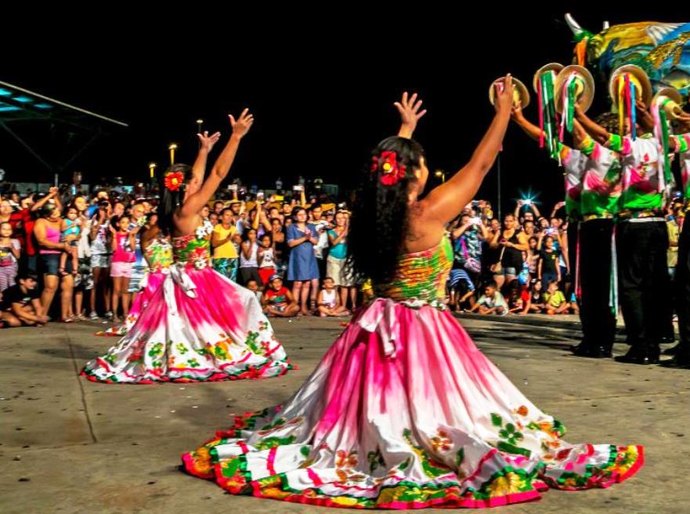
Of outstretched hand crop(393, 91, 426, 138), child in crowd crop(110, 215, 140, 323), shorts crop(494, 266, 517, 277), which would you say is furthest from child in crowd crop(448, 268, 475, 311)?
outstretched hand crop(393, 91, 426, 138)

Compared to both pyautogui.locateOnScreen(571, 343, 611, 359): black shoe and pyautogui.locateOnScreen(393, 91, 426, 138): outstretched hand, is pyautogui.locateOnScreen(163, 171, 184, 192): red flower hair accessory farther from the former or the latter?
pyautogui.locateOnScreen(571, 343, 611, 359): black shoe

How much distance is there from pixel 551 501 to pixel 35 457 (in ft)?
9.06

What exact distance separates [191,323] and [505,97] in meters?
4.28

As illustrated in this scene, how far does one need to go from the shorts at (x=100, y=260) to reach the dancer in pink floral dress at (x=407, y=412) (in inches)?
353

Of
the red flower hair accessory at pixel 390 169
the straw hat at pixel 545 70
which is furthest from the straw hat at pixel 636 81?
the red flower hair accessory at pixel 390 169

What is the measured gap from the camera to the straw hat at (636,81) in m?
7.48

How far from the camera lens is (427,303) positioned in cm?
411

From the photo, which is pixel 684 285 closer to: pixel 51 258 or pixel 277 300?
pixel 277 300

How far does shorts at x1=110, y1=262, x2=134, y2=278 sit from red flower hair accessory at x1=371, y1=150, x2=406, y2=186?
9.16 meters

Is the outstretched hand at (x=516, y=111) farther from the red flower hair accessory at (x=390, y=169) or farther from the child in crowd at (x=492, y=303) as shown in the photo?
the child in crowd at (x=492, y=303)

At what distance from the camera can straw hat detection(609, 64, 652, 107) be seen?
24.6ft

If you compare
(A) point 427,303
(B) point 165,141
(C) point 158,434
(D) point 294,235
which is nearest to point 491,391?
(A) point 427,303

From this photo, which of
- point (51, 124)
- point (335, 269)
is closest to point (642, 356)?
point (335, 269)

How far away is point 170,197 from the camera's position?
7.30 m
